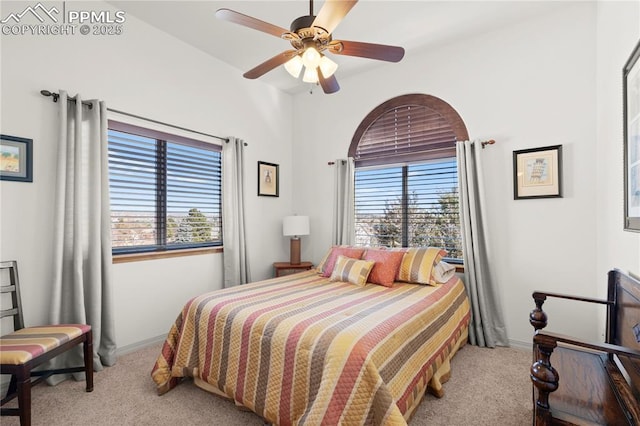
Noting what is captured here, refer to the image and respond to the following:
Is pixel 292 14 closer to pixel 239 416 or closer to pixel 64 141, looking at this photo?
pixel 64 141

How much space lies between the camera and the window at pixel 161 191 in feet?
9.57

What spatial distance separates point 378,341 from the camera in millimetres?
1677

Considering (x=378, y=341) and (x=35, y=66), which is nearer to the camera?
(x=378, y=341)

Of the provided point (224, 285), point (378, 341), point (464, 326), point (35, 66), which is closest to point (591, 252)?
point (464, 326)

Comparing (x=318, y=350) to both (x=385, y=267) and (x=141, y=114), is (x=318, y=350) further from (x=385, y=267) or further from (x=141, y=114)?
(x=141, y=114)

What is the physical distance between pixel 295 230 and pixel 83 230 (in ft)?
7.23

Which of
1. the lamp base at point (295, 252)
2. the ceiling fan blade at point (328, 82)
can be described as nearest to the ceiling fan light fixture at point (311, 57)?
the ceiling fan blade at point (328, 82)

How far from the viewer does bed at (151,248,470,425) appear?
1.50m

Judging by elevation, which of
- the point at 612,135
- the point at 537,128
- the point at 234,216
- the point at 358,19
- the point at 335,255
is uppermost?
the point at 358,19

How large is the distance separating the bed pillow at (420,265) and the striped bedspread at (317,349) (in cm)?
20

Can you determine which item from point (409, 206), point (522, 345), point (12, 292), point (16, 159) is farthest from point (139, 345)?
point (522, 345)

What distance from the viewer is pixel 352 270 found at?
9.76ft

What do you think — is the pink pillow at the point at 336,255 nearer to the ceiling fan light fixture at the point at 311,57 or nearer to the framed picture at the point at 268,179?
the framed picture at the point at 268,179

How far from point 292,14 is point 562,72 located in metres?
2.49
